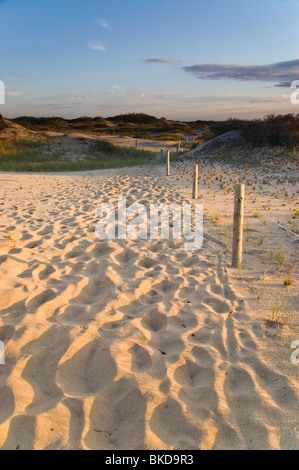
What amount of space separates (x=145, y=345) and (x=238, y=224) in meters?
2.46

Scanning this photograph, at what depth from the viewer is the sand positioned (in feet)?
7.49

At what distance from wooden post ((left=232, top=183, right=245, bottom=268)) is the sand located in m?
0.17

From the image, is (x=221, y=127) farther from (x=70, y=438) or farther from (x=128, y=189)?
(x=70, y=438)

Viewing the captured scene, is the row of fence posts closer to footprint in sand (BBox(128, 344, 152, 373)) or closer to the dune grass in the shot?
footprint in sand (BBox(128, 344, 152, 373))

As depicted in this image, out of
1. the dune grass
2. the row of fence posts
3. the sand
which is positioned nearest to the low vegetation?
the dune grass

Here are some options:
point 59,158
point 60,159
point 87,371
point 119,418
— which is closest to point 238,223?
point 87,371

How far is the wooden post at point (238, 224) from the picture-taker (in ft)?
15.9

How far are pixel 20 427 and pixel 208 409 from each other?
127 cm

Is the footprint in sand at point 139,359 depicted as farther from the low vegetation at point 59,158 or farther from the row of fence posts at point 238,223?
the low vegetation at point 59,158

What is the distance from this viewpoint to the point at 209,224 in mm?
7355

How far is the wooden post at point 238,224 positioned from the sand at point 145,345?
169 mm

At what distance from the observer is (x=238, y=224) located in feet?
16.1

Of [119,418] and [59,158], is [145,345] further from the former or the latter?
[59,158]

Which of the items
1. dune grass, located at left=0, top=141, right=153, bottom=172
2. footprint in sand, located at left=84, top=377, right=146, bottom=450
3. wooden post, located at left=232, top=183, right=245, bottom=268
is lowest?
footprint in sand, located at left=84, top=377, right=146, bottom=450
